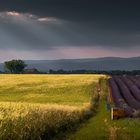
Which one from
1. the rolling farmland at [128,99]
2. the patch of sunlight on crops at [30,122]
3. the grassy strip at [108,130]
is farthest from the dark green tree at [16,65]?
the patch of sunlight on crops at [30,122]

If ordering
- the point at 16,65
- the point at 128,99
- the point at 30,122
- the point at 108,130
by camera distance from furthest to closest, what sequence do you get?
1. the point at 16,65
2. the point at 128,99
3. the point at 108,130
4. the point at 30,122

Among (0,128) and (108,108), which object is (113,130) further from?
(108,108)

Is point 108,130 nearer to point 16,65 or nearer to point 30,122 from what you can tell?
point 30,122

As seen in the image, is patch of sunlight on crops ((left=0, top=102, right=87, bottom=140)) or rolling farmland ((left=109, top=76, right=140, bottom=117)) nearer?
patch of sunlight on crops ((left=0, top=102, right=87, bottom=140))

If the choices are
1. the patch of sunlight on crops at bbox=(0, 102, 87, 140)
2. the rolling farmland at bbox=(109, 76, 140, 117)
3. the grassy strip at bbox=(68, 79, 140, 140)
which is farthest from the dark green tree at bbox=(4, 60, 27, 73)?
the patch of sunlight on crops at bbox=(0, 102, 87, 140)

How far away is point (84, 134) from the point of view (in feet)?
79.8

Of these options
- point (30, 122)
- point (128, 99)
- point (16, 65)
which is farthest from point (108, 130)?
point (16, 65)

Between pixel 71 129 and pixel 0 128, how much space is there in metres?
9.80

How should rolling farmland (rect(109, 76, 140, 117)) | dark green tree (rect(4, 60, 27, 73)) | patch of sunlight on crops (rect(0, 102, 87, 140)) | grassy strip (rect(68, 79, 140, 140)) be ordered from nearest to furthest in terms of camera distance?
patch of sunlight on crops (rect(0, 102, 87, 140))
grassy strip (rect(68, 79, 140, 140))
rolling farmland (rect(109, 76, 140, 117))
dark green tree (rect(4, 60, 27, 73))

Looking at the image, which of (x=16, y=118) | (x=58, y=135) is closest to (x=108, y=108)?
(x=58, y=135)

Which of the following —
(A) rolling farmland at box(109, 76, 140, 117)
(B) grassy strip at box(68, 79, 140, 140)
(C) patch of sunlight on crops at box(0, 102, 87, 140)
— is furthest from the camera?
(A) rolling farmland at box(109, 76, 140, 117)

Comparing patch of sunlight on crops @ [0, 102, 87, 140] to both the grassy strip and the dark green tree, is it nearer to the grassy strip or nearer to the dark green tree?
the grassy strip

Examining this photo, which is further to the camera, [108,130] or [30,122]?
[108,130]

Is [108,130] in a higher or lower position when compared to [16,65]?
lower
